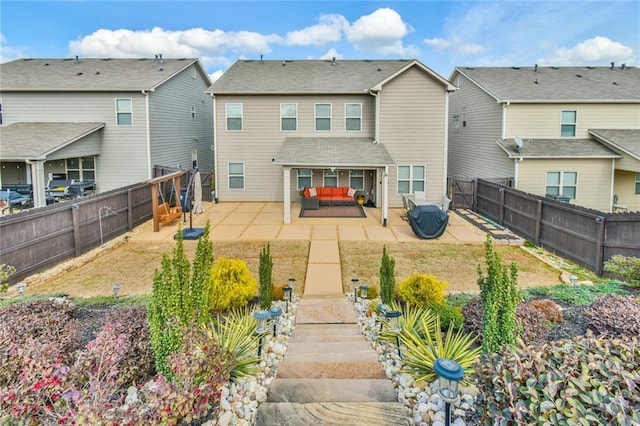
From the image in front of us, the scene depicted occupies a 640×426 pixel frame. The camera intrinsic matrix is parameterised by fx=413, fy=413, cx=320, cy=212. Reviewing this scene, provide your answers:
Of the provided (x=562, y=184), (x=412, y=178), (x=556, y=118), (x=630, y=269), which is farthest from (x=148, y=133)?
(x=556, y=118)

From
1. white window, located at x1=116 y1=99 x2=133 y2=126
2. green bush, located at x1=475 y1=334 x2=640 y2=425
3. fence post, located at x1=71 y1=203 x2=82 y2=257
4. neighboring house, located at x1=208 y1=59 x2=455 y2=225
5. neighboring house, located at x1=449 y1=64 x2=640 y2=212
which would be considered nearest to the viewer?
green bush, located at x1=475 y1=334 x2=640 y2=425

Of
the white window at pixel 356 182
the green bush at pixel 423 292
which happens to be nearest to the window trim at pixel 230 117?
the white window at pixel 356 182

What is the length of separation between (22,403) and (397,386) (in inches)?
136

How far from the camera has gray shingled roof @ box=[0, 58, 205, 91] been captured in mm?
19344

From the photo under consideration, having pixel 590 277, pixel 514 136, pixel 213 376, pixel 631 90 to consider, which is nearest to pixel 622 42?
pixel 631 90

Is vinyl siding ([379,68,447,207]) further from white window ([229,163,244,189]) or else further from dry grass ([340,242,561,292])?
white window ([229,163,244,189])

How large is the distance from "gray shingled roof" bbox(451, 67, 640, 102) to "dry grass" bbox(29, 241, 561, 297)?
10.6 m

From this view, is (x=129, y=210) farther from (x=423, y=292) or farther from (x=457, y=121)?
(x=457, y=121)

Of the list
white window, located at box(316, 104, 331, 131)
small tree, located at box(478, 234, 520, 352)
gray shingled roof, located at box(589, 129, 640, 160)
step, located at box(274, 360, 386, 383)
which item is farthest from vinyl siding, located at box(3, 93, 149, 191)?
gray shingled roof, located at box(589, 129, 640, 160)

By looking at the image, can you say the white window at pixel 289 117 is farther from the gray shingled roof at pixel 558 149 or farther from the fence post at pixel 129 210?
the gray shingled roof at pixel 558 149

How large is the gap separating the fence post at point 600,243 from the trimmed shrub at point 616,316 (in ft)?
14.0

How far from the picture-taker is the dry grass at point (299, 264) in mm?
9336

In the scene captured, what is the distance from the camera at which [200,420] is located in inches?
152

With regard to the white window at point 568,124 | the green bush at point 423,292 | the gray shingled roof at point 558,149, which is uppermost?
the white window at point 568,124
